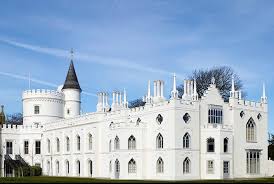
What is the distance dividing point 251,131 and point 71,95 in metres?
29.2

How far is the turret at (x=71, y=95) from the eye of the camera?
237ft

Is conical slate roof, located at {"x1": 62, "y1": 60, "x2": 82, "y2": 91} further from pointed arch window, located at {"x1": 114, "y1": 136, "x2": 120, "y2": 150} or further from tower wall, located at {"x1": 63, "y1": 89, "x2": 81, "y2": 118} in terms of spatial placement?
pointed arch window, located at {"x1": 114, "y1": 136, "x2": 120, "y2": 150}

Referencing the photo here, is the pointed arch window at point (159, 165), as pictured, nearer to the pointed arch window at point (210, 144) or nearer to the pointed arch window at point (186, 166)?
the pointed arch window at point (186, 166)

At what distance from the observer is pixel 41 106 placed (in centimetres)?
6994

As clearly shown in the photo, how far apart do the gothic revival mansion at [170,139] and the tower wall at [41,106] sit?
6728 millimetres

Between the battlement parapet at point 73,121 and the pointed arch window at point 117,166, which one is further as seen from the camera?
the battlement parapet at point 73,121

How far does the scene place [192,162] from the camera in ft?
160

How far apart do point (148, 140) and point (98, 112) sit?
31.7ft

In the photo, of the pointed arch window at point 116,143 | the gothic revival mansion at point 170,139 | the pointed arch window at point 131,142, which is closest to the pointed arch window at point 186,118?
the gothic revival mansion at point 170,139

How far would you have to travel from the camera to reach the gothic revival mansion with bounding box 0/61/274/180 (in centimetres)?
4847

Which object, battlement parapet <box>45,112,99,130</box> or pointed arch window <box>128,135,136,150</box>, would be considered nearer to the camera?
pointed arch window <box>128,135,136,150</box>

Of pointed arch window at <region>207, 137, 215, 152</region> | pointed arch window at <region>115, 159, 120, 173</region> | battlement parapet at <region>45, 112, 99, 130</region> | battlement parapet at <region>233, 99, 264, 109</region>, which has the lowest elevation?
pointed arch window at <region>115, 159, 120, 173</region>

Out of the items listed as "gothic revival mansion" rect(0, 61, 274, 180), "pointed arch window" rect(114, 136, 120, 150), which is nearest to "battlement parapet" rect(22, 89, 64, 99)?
"gothic revival mansion" rect(0, 61, 274, 180)

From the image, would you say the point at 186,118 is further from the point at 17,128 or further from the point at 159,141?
the point at 17,128
